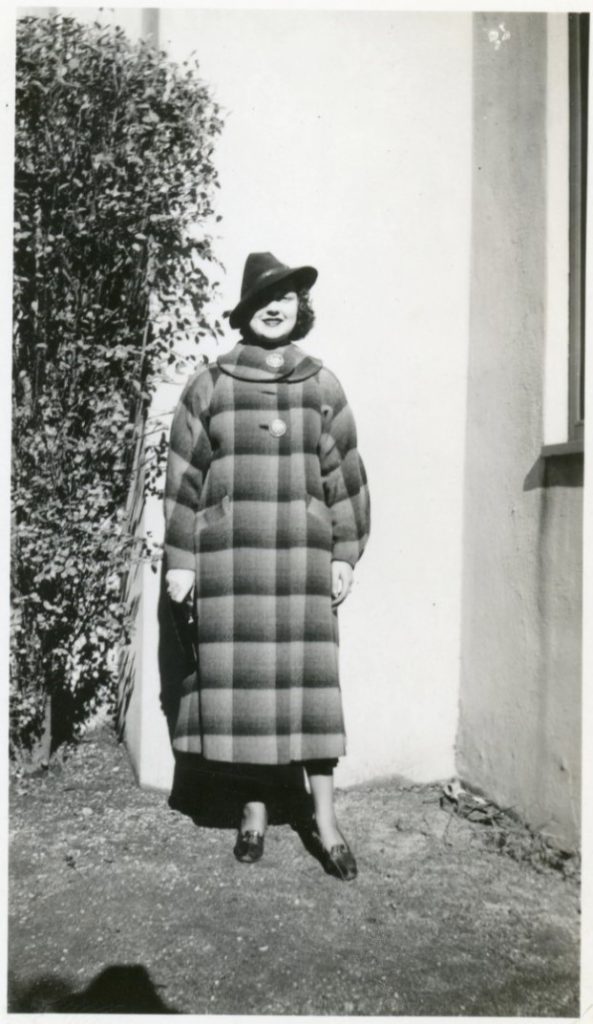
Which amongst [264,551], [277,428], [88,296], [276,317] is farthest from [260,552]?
[88,296]

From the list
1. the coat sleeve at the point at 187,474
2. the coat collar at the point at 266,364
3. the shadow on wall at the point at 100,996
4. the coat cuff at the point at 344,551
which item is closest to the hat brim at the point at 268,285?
the coat collar at the point at 266,364

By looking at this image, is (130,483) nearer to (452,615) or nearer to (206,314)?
(206,314)

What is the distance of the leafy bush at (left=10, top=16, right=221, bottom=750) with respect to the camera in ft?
10.2

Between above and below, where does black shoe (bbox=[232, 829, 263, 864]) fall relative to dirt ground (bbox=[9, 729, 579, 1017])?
above

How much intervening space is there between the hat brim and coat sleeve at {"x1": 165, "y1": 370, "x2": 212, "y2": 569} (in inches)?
10.1

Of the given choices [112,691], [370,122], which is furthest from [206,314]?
[112,691]

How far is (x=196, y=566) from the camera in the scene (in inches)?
121

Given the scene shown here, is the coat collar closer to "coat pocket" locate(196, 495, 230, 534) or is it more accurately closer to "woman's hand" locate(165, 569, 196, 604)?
"coat pocket" locate(196, 495, 230, 534)

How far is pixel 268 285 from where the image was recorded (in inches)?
121

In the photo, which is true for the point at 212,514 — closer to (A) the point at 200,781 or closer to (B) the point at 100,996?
(A) the point at 200,781

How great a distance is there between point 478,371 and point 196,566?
52.0 inches

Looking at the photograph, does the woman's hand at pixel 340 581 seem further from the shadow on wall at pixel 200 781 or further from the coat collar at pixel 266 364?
the coat collar at pixel 266 364

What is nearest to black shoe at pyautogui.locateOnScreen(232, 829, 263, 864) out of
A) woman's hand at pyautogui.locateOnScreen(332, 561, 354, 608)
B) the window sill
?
woman's hand at pyautogui.locateOnScreen(332, 561, 354, 608)

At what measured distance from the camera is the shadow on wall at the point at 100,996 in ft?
8.01
